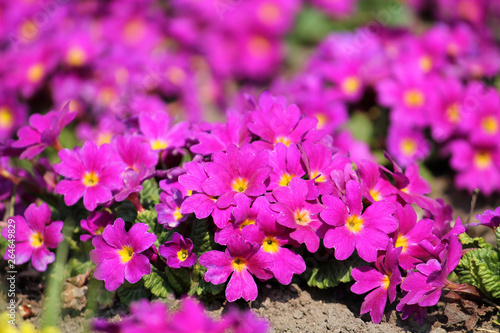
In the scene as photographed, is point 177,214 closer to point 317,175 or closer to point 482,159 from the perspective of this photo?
point 317,175

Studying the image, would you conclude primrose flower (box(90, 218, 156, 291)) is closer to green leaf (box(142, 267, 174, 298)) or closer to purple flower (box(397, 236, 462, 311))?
green leaf (box(142, 267, 174, 298))

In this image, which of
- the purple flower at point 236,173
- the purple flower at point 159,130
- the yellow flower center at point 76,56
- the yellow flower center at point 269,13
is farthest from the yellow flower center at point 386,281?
the yellow flower center at point 269,13

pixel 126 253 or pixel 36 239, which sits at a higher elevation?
pixel 126 253

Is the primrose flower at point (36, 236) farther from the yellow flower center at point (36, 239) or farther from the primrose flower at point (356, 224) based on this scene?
the primrose flower at point (356, 224)

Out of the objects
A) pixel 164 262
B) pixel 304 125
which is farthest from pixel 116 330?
pixel 304 125

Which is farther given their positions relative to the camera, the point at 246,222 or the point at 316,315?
the point at 316,315

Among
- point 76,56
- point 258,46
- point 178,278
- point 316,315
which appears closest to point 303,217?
point 316,315

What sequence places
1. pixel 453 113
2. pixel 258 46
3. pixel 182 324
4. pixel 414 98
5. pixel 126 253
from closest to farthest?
pixel 182 324
pixel 126 253
pixel 453 113
pixel 414 98
pixel 258 46

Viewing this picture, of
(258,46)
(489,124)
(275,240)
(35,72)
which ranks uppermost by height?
(275,240)
